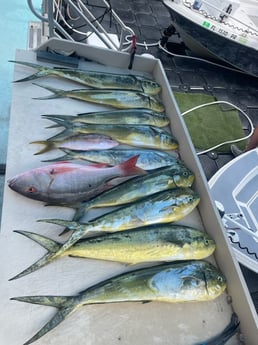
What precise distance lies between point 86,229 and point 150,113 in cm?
95

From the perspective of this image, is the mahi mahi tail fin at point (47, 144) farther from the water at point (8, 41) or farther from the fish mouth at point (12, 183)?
the water at point (8, 41)

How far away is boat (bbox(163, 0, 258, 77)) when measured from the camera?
13.4ft

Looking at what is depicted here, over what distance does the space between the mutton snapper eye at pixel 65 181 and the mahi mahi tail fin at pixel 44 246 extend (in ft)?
0.66

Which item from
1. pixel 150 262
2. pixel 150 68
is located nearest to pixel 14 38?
pixel 150 68

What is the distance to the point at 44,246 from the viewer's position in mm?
1409

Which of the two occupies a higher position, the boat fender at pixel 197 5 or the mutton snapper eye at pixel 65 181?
the boat fender at pixel 197 5

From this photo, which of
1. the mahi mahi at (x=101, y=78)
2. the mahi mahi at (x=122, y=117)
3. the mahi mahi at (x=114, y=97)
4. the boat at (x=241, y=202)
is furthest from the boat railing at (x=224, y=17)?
the mahi mahi at (x=122, y=117)

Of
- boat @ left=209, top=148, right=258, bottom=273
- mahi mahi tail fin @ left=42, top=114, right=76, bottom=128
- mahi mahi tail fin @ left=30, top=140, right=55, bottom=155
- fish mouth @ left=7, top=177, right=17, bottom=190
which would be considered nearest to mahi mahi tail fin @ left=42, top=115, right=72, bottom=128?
mahi mahi tail fin @ left=42, top=114, right=76, bottom=128

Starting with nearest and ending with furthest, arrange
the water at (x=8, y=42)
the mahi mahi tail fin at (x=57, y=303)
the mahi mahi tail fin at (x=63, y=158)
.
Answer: the mahi mahi tail fin at (x=57, y=303)
the mahi mahi tail fin at (x=63, y=158)
the water at (x=8, y=42)

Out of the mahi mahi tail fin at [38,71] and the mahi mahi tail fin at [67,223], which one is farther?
the mahi mahi tail fin at [38,71]

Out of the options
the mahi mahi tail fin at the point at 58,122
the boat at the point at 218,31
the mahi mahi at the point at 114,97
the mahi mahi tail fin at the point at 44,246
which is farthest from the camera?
the boat at the point at 218,31

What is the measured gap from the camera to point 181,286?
137 centimetres

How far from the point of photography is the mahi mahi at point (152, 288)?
1278 millimetres

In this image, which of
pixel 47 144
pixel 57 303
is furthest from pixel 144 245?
pixel 47 144
